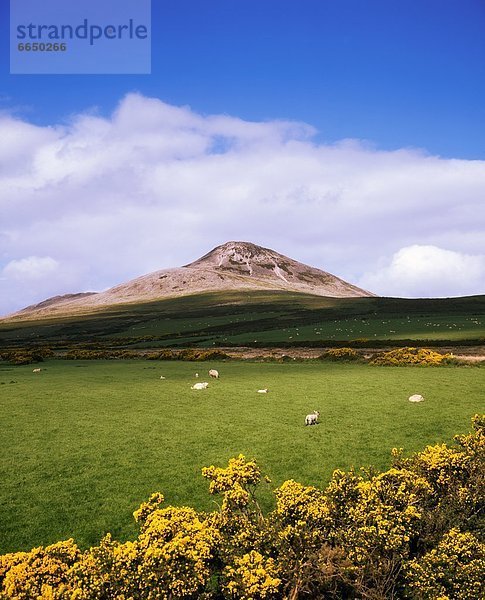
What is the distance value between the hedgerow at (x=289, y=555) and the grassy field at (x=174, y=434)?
10.8 ft

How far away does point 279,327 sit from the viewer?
92.1 meters

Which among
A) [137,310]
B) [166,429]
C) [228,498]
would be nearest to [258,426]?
[166,429]

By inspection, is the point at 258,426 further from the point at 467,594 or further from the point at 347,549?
the point at 467,594

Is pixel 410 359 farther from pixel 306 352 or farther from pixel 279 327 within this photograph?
pixel 279 327

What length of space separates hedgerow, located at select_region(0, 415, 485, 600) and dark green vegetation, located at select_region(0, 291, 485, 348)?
50749 millimetres

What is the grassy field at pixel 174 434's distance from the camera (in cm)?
1286

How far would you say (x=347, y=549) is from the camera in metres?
8.34

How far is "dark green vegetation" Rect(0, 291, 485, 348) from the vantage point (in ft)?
218

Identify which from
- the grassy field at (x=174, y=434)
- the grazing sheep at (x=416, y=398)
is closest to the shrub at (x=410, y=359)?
the grassy field at (x=174, y=434)

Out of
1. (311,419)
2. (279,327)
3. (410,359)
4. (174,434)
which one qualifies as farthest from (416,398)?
(279,327)

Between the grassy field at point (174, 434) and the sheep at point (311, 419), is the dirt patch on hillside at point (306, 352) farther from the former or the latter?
the sheep at point (311, 419)

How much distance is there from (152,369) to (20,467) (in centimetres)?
2504

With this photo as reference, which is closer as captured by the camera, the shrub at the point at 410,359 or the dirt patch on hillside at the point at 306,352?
the shrub at the point at 410,359

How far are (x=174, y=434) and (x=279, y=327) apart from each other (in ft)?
243
